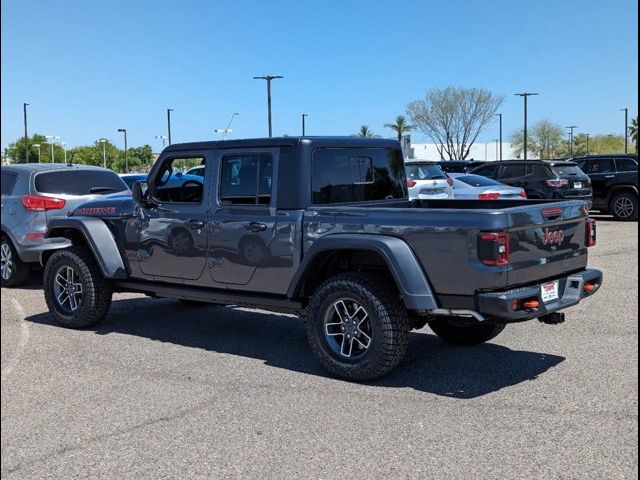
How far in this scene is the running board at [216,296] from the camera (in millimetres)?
5746

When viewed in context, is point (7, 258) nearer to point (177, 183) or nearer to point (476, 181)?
point (177, 183)

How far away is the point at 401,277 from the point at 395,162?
206cm

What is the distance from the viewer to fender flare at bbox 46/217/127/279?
6.90 meters

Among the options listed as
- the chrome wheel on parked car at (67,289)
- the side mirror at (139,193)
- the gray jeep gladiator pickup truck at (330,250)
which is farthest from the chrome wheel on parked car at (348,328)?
the chrome wheel on parked car at (67,289)

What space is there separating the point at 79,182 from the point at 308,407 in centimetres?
635

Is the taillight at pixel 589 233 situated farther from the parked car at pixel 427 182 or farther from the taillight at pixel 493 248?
the parked car at pixel 427 182

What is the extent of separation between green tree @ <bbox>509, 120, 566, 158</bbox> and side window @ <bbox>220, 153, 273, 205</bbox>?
307ft

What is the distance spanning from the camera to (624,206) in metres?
19.6

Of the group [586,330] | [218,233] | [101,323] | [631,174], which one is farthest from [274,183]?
[631,174]

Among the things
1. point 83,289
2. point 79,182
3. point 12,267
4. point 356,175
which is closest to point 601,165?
point 79,182

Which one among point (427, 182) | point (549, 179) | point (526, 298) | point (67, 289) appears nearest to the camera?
point (526, 298)

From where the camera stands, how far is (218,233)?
608 cm

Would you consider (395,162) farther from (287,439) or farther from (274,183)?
(287,439)

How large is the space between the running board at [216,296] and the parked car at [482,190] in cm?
1043
